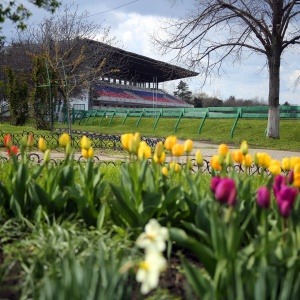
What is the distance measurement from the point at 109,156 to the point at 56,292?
728cm

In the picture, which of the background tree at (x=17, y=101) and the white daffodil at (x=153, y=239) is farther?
the background tree at (x=17, y=101)

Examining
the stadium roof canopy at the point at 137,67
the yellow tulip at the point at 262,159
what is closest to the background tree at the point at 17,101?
the stadium roof canopy at the point at 137,67

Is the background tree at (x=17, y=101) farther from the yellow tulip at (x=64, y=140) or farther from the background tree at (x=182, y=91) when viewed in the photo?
the background tree at (x=182, y=91)

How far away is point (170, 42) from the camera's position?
17.7 metres

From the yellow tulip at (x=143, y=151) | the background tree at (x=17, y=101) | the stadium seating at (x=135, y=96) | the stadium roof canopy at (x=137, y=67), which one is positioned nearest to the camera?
the yellow tulip at (x=143, y=151)

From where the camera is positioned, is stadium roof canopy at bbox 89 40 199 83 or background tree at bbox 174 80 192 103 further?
background tree at bbox 174 80 192 103

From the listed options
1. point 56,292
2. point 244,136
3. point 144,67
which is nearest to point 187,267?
point 56,292

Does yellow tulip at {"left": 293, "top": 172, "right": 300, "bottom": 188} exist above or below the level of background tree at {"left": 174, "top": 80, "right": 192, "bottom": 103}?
below

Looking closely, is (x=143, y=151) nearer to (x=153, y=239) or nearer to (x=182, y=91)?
(x=153, y=239)

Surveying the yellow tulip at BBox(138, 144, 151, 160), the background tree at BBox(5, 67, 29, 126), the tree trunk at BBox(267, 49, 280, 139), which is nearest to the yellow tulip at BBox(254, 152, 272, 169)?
the yellow tulip at BBox(138, 144, 151, 160)

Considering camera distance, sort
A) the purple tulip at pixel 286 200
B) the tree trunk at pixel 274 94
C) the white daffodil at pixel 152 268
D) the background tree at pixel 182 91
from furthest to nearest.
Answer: the background tree at pixel 182 91
the tree trunk at pixel 274 94
the purple tulip at pixel 286 200
the white daffodil at pixel 152 268

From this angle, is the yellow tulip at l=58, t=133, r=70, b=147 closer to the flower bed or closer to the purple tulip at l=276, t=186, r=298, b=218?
the flower bed

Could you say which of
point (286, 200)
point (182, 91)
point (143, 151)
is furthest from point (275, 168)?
point (182, 91)

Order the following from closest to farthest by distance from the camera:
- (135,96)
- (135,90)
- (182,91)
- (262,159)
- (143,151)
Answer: (143,151) → (262,159) → (135,96) → (135,90) → (182,91)
